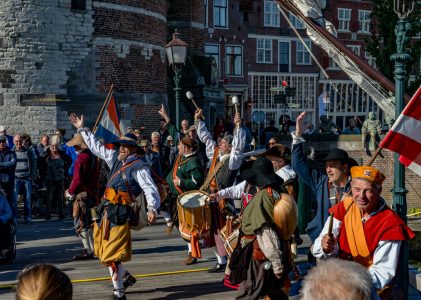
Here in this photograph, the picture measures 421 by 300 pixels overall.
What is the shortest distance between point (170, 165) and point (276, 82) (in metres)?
35.5

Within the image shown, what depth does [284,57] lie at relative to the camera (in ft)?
171

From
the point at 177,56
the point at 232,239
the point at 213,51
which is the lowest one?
the point at 232,239

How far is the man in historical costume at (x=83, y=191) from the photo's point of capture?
34.7 ft

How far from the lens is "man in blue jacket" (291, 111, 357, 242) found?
22.2 feet

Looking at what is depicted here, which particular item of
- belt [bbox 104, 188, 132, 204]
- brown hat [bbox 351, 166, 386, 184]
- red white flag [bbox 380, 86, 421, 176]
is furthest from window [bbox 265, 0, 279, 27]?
brown hat [bbox 351, 166, 386, 184]

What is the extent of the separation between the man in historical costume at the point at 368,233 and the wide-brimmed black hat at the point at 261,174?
96cm

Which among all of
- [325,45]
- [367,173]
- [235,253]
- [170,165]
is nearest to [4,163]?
[170,165]

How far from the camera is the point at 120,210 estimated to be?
7992mm

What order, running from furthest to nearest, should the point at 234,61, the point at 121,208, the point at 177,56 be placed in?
1. the point at 234,61
2. the point at 177,56
3. the point at 121,208

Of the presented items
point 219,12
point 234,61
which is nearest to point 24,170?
point 219,12

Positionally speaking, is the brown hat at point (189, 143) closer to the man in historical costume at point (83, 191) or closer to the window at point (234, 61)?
the man in historical costume at point (83, 191)

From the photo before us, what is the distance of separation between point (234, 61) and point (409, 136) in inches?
1614

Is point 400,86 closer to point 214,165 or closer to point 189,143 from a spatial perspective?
point 214,165

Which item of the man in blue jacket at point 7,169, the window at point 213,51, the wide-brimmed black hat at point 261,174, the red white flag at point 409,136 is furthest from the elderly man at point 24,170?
the window at point 213,51
